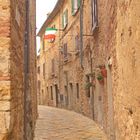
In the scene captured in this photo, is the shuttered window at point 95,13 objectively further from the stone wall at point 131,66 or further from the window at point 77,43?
the stone wall at point 131,66

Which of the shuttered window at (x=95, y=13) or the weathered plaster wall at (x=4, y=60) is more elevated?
the shuttered window at (x=95, y=13)

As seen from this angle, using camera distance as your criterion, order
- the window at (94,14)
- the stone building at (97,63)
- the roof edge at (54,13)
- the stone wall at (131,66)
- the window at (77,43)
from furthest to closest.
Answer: the roof edge at (54,13)
the window at (77,43)
the window at (94,14)
the stone building at (97,63)
the stone wall at (131,66)

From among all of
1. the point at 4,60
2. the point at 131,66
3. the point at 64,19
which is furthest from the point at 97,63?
the point at 64,19

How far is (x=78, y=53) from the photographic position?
1605 centimetres

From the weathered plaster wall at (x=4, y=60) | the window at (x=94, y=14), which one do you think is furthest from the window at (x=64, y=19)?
the weathered plaster wall at (x=4, y=60)

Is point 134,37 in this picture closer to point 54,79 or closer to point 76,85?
point 76,85

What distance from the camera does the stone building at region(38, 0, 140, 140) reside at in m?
4.40

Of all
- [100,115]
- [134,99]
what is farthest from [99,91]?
[134,99]

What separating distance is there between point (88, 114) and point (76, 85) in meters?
3.38

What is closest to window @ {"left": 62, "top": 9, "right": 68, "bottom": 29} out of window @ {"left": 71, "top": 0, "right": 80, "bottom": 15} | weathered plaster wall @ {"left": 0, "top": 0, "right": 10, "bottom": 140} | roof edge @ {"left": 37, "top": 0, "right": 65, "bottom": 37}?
roof edge @ {"left": 37, "top": 0, "right": 65, "bottom": 37}

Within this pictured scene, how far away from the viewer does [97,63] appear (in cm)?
1106

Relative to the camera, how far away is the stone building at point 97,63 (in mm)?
4398

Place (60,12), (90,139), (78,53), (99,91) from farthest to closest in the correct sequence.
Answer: (60,12), (78,53), (99,91), (90,139)

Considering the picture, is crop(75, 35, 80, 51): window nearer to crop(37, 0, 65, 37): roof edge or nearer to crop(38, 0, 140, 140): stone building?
crop(38, 0, 140, 140): stone building
